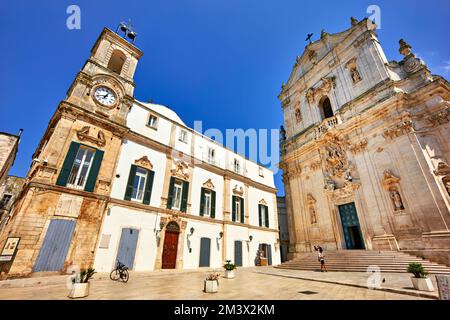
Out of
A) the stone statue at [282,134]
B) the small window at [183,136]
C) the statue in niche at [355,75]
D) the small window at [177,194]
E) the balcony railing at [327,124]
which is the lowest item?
the small window at [177,194]

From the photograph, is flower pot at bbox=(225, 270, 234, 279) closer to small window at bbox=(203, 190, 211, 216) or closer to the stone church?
small window at bbox=(203, 190, 211, 216)

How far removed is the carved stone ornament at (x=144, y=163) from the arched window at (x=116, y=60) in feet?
31.0

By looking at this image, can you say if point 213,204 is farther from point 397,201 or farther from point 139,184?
point 397,201

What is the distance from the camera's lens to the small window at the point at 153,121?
54.0 feet

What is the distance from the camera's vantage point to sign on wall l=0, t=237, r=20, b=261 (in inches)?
332

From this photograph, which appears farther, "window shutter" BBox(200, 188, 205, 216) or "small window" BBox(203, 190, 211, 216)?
"small window" BBox(203, 190, 211, 216)

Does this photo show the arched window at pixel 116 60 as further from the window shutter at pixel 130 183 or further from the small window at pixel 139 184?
the small window at pixel 139 184

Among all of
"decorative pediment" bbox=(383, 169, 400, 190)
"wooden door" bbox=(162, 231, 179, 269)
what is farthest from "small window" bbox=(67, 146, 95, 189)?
"decorative pediment" bbox=(383, 169, 400, 190)

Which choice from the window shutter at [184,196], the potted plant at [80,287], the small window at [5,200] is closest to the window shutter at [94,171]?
the window shutter at [184,196]

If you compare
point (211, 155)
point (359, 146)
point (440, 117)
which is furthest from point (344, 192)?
point (211, 155)

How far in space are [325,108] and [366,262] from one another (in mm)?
14791

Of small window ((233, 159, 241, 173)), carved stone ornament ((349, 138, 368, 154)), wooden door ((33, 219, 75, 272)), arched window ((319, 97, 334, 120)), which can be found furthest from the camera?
small window ((233, 159, 241, 173))

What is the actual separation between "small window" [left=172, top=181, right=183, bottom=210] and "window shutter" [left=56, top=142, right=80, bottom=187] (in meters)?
6.93

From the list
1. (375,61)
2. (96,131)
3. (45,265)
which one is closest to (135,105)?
(96,131)
